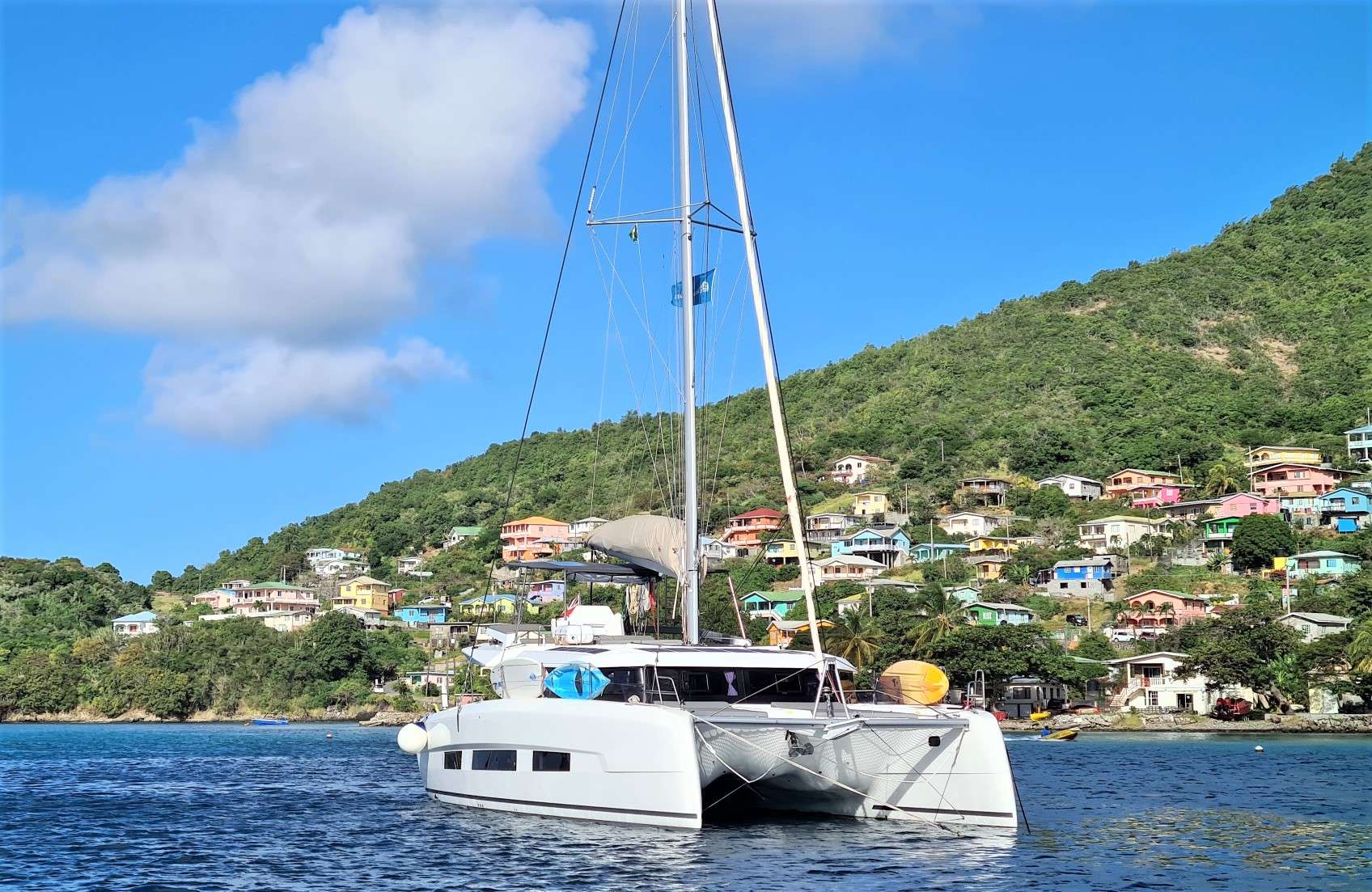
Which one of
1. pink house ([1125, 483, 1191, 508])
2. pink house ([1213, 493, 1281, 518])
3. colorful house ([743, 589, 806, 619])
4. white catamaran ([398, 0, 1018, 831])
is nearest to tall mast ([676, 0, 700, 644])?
white catamaran ([398, 0, 1018, 831])

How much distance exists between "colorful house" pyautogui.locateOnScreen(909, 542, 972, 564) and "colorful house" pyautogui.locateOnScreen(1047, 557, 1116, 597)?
40.6 feet

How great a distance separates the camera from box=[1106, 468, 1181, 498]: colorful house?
10262 cm

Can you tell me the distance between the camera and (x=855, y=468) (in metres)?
123

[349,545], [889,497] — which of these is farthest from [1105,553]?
[349,545]

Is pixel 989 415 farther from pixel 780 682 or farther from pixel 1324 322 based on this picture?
pixel 780 682

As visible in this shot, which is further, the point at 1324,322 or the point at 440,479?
the point at 440,479

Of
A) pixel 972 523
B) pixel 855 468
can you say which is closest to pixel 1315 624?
pixel 972 523

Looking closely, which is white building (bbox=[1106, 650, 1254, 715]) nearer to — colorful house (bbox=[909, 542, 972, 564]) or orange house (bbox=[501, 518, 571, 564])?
colorful house (bbox=[909, 542, 972, 564])

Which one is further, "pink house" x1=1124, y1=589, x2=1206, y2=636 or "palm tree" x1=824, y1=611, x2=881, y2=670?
"pink house" x1=1124, y1=589, x2=1206, y2=636

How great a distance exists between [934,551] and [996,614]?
2228 cm

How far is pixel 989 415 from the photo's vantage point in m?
131

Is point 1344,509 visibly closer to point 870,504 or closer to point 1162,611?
point 1162,611

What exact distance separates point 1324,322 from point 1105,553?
222 feet

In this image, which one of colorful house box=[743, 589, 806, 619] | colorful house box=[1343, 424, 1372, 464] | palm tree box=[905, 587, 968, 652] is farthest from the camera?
colorful house box=[1343, 424, 1372, 464]
